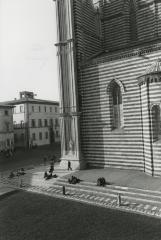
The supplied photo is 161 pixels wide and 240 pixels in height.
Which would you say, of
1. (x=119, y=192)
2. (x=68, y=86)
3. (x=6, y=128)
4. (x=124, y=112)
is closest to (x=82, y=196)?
(x=119, y=192)

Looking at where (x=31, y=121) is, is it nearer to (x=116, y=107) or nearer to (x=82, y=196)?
(x=116, y=107)

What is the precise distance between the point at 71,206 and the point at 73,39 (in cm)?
1431

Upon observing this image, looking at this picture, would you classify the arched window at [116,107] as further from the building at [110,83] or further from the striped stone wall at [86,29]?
the striped stone wall at [86,29]

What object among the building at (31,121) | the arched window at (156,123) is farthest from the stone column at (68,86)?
the building at (31,121)

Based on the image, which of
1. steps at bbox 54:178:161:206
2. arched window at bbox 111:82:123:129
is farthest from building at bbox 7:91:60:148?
steps at bbox 54:178:161:206

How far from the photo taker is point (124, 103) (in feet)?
70.5

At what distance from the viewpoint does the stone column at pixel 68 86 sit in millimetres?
23734

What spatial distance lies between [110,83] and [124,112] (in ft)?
8.87

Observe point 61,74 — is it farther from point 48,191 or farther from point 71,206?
point 71,206

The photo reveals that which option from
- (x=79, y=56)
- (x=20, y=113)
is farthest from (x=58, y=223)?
(x=20, y=113)

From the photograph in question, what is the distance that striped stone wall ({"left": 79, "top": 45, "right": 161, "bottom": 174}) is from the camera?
20.2 metres

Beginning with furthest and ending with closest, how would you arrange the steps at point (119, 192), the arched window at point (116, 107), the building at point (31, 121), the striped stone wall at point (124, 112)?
1. the building at point (31, 121)
2. the arched window at point (116, 107)
3. the striped stone wall at point (124, 112)
4. the steps at point (119, 192)

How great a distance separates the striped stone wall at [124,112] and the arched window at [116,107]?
45 cm

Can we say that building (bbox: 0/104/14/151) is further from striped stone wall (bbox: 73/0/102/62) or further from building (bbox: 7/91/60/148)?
striped stone wall (bbox: 73/0/102/62)
